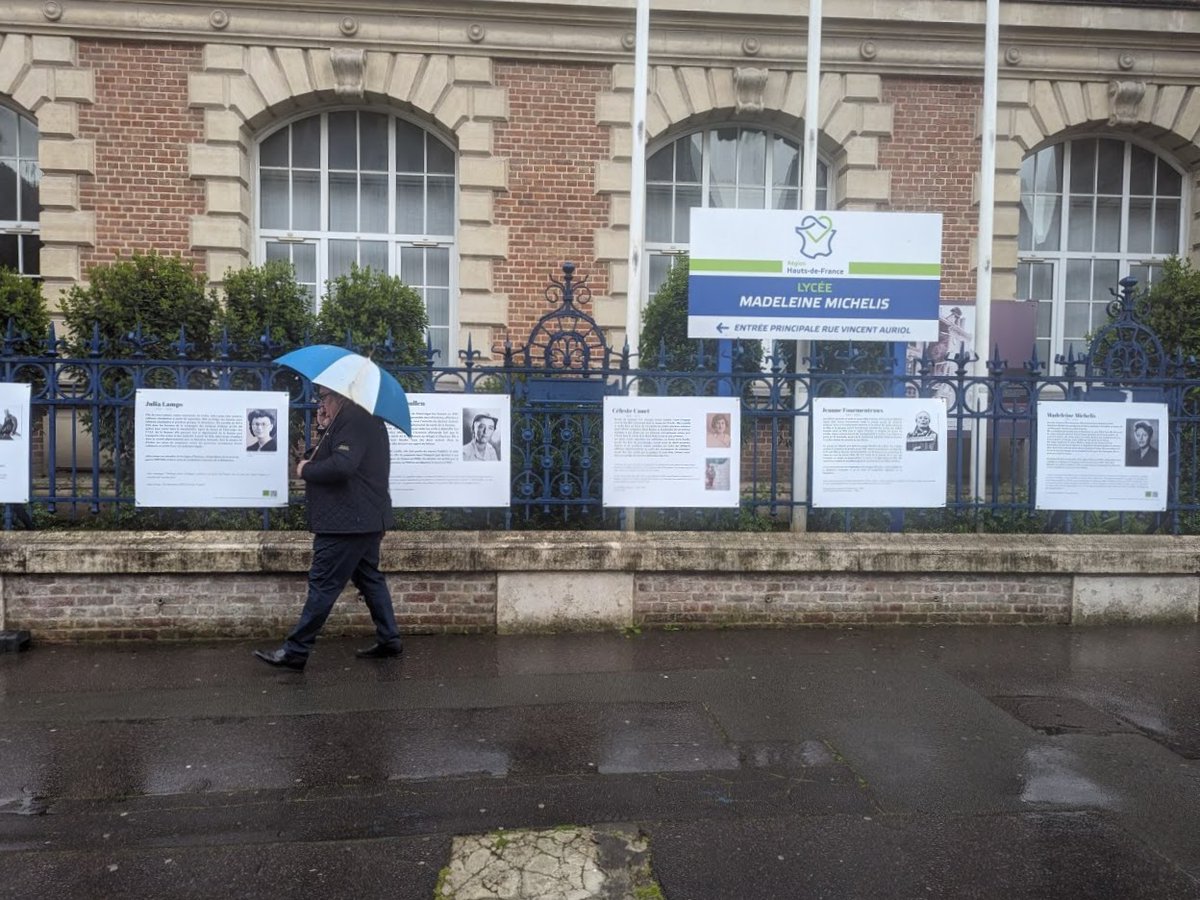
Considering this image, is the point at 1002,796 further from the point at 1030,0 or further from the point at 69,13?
the point at 69,13

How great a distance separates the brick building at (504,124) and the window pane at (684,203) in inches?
1.2

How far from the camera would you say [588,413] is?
22.0 ft

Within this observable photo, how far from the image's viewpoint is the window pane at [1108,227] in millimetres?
13266

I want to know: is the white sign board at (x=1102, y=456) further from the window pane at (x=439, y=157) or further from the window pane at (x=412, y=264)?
the window pane at (x=439, y=157)

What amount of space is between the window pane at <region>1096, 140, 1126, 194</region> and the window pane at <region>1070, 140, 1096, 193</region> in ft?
0.27

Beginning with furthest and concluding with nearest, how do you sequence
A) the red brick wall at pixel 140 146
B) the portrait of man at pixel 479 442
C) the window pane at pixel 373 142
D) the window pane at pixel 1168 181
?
1. the window pane at pixel 1168 181
2. the window pane at pixel 373 142
3. the red brick wall at pixel 140 146
4. the portrait of man at pixel 479 442

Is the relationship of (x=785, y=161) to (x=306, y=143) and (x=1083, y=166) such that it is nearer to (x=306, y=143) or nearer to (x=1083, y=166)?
(x=1083, y=166)

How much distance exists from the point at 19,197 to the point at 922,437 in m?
11.5

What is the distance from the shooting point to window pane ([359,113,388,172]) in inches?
489

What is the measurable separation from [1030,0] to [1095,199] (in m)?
2.94

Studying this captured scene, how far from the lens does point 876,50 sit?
12000 mm

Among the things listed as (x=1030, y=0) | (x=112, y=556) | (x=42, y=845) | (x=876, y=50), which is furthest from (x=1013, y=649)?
(x=1030, y=0)

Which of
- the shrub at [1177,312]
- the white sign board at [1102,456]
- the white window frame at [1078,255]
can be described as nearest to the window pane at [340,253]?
the white sign board at [1102,456]

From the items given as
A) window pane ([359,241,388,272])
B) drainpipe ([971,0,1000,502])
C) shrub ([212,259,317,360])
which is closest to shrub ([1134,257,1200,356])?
drainpipe ([971,0,1000,502])
